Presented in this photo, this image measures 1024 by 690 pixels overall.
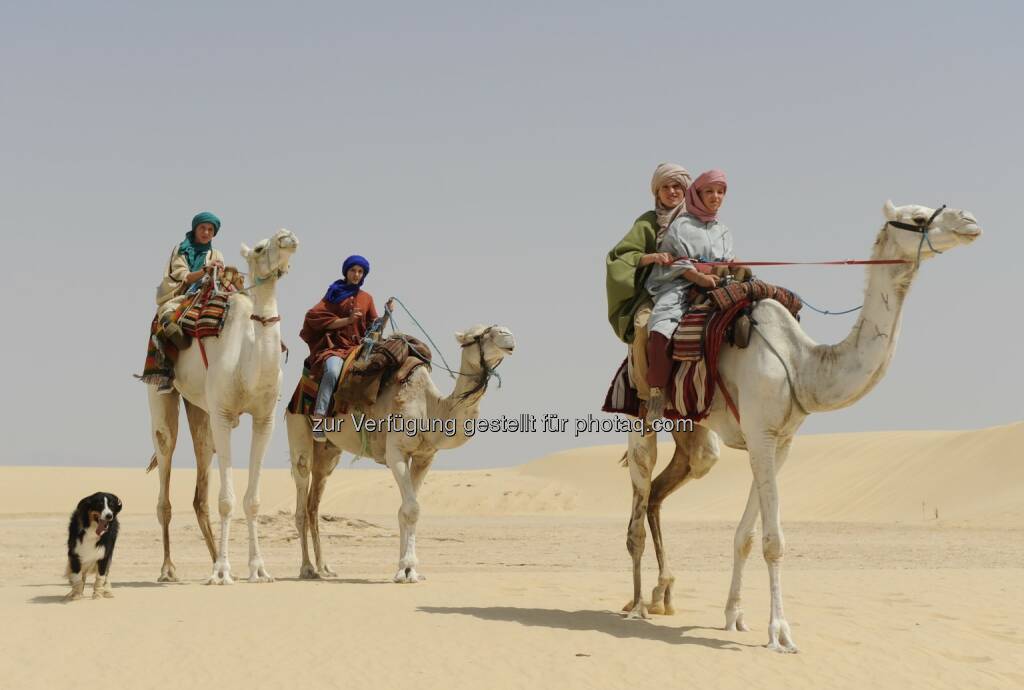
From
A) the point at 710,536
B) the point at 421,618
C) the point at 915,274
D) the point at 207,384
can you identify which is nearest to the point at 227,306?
the point at 207,384

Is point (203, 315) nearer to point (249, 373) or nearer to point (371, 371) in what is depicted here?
point (249, 373)

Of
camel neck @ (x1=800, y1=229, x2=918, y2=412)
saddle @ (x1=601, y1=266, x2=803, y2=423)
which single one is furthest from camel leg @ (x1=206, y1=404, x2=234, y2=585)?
camel neck @ (x1=800, y1=229, x2=918, y2=412)

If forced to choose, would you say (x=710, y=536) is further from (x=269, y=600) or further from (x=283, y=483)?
(x=283, y=483)

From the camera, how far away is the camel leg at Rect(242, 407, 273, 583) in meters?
12.4

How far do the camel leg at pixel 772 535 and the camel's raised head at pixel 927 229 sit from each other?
178 cm

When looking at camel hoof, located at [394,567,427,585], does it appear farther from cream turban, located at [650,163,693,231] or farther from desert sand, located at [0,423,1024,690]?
cream turban, located at [650,163,693,231]

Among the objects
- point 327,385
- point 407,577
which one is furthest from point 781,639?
point 327,385

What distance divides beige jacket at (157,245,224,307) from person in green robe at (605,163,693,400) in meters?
5.20

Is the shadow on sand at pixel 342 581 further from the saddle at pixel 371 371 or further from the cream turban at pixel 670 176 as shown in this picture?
the cream turban at pixel 670 176

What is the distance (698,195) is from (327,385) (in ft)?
16.2

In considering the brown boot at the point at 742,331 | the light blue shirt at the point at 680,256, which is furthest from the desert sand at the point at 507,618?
the light blue shirt at the point at 680,256

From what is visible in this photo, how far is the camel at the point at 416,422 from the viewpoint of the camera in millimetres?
12609

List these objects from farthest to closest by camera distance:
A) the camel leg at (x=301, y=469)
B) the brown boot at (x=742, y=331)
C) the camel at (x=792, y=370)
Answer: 1. the camel leg at (x=301, y=469)
2. the brown boot at (x=742, y=331)
3. the camel at (x=792, y=370)

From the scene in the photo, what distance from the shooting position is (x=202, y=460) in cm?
1352
